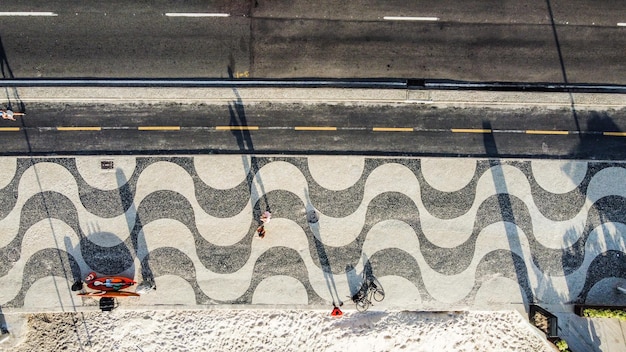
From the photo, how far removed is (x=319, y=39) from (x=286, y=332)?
36.6 feet

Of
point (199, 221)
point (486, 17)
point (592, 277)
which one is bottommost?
point (592, 277)

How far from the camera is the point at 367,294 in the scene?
52.8ft

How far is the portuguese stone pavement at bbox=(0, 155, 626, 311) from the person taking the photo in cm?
1608

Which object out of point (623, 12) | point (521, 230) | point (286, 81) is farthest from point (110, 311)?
point (623, 12)

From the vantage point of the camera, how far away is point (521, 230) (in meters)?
16.3

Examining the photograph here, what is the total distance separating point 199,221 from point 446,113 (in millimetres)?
10187

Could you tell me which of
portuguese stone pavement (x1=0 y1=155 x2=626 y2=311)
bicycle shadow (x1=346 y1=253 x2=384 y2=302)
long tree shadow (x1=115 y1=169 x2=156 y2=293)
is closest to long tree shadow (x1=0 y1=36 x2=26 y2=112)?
portuguese stone pavement (x1=0 y1=155 x2=626 y2=311)

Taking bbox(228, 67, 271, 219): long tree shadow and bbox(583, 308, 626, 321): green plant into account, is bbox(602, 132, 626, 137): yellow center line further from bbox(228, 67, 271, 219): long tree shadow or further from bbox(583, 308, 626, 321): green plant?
bbox(228, 67, 271, 219): long tree shadow

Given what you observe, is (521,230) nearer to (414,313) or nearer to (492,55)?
(414,313)

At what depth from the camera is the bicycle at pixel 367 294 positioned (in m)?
16.0

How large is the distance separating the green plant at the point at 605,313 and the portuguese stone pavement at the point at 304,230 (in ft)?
2.02

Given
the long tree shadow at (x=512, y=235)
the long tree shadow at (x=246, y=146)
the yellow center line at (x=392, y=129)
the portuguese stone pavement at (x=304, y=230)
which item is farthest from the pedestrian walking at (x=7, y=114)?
the long tree shadow at (x=512, y=235)

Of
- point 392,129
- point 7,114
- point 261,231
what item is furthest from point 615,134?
point 7,114

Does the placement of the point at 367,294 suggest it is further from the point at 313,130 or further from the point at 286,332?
the point at 313,130
